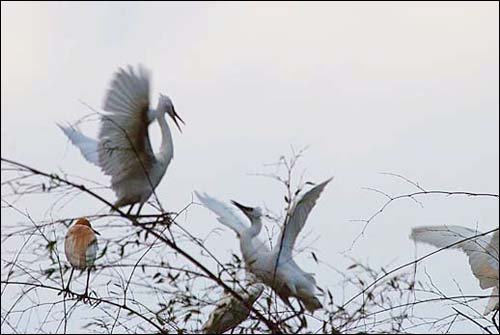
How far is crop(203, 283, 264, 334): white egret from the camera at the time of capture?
5.72 ft

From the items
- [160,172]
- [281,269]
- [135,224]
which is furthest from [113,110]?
[135,224]

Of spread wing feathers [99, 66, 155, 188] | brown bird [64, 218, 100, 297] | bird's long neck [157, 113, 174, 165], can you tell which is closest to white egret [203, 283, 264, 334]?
brown bird [64, 218, 100, 297]

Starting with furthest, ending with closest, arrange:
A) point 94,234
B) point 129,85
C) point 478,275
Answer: point 129,85 → point 478,275 → point 94,234

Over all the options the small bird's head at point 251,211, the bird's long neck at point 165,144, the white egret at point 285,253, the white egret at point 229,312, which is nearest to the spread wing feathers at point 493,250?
the white egret at point 229,312

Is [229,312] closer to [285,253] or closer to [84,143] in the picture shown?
[285,253]

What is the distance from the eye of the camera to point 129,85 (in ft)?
8.96

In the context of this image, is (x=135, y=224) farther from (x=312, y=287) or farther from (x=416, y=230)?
(x=312, y=287)

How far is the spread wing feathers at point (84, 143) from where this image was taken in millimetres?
3051

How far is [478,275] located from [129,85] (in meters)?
1.31

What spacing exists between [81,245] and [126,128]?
1350 mm

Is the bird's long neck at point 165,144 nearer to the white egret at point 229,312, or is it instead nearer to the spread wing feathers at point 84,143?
the spread wing feathers at point 84,143

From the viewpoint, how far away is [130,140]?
2812 mm

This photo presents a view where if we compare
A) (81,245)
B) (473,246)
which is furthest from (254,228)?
(81,245)

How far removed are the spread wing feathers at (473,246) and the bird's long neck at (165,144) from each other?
1.46 meters
